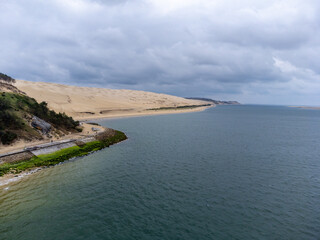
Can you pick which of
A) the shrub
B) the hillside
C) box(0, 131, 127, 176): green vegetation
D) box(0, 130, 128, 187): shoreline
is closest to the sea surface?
box(0, 130, 128, 187): shoreline

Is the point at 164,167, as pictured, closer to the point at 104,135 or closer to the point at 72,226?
the point at 72,226

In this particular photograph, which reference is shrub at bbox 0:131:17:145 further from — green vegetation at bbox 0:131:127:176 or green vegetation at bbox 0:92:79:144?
green vegetation at bbox 0:131:127:176

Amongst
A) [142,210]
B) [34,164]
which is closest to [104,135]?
[34,164]

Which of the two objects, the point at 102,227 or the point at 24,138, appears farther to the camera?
the point at 24,138

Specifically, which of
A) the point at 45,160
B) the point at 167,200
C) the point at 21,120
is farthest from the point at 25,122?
the point at 167,200

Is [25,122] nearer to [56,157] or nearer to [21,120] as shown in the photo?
[21,120]

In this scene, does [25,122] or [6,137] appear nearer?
[6,137]
